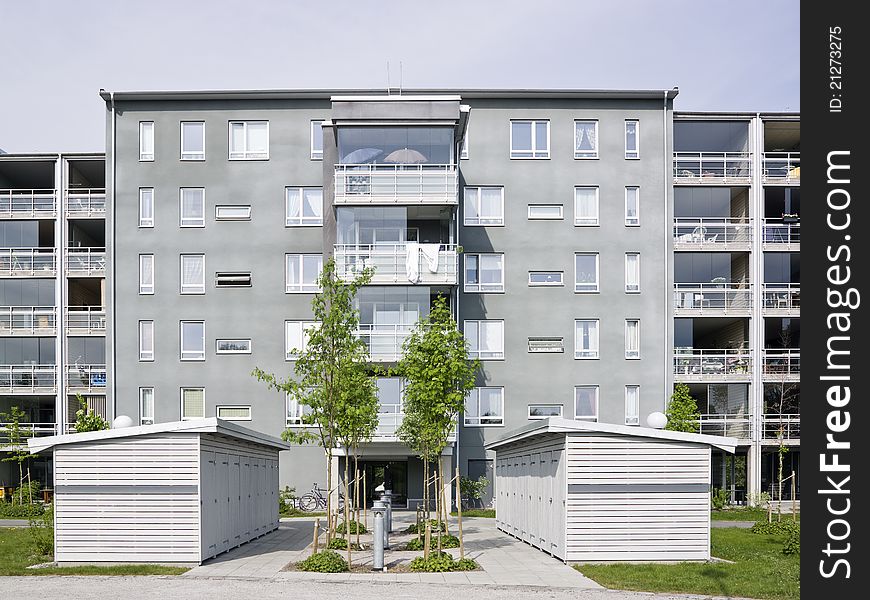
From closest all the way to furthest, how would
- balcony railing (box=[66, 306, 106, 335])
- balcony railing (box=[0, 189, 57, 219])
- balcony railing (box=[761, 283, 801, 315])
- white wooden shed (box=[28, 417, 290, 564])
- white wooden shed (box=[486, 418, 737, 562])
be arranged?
white wooden shed (box=[28, 417, 290, 564]) → white wooden shed (box=[486, 418, 737, 562]) → balcony railing (box=[761, 283, 801, 315]) → balcony railing (box=[66, 306, 106, 335]) → balcony railing (box=[0, 189, 57, 219])

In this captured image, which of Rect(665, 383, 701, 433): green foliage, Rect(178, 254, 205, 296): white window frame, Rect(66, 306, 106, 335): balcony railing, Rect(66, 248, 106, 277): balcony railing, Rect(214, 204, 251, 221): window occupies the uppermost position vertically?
Rect(214, 204, 251, 221): window

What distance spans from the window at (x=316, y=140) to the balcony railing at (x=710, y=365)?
1846cm

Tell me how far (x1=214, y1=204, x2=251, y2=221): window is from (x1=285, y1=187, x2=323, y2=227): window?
1812mm

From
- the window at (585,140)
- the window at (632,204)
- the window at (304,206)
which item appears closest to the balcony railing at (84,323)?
the window at (304,206)

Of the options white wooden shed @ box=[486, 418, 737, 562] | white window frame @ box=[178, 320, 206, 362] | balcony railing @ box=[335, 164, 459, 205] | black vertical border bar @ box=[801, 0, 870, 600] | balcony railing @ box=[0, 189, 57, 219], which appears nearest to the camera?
black vertical border bar @ box=[801, 0, 870, 600]

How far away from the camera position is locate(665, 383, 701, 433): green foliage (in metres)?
36.1

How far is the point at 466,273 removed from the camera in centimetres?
4234

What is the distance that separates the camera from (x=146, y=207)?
42.7 metres

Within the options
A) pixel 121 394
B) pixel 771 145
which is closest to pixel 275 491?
pixel 121 394

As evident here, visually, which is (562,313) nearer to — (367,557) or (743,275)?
(743,275)

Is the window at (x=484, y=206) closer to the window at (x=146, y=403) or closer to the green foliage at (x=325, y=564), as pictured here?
the window at (x=146, y=403)

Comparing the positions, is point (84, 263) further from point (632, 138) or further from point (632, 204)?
point (632, 138)

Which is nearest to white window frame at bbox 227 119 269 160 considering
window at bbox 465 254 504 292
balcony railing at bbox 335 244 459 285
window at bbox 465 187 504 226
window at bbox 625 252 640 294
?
balcony railing at bbox 335 244 459 285

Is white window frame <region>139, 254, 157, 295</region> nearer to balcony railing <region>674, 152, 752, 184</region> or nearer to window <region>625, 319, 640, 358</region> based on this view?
window <region>625, 319, 640, 358</region>
